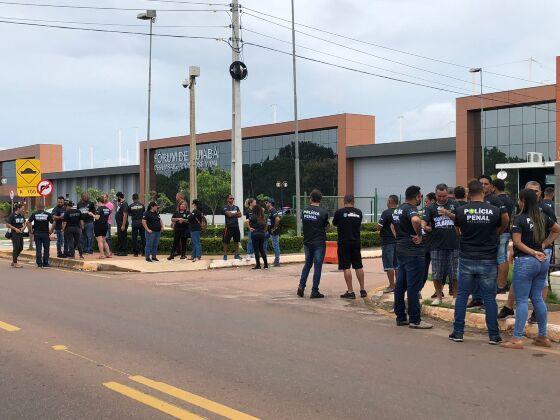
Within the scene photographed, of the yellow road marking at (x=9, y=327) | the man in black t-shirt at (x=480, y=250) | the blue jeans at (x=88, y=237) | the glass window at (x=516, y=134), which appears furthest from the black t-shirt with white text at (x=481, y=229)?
the glass window at (x=516, y=134)

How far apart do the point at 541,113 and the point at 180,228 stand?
3597cm

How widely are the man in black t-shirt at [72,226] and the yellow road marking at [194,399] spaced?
12.6 m

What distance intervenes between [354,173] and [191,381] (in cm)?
5224

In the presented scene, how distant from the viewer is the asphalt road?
5.16m

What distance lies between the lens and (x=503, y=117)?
1890 inches

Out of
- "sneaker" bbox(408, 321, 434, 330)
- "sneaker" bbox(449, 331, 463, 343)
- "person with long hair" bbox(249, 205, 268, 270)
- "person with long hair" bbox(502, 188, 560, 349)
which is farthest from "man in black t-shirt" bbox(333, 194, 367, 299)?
"person with long hair" bbox(249, 205, 268, 270)

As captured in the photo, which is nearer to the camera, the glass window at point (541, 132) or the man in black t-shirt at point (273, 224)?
the man in black t-shirt at point (273, 224)

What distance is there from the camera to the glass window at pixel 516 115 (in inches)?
1854

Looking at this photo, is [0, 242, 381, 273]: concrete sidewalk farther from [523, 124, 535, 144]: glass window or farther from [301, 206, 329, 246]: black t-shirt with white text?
[523, 124, 535, 144]: glass window

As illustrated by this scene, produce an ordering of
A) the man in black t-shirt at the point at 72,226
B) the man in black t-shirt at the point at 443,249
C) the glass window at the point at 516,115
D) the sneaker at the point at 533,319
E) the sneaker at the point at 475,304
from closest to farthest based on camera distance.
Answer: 1. the sneaker at the point at 533,319
2. the sneaker at the point at 475,304
3. the man in black t-shirt at the point at 443,249
4. the man in black t-shirt at the point at 72,226
5. the glass window at the point at 516,115

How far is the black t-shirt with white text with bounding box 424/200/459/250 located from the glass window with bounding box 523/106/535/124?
3985 cm

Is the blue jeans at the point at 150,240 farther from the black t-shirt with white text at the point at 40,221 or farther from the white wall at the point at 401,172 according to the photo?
the white wall at the point at 401,172

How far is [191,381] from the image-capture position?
5887mm

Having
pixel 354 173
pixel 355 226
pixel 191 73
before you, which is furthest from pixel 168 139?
pixel 355 226
